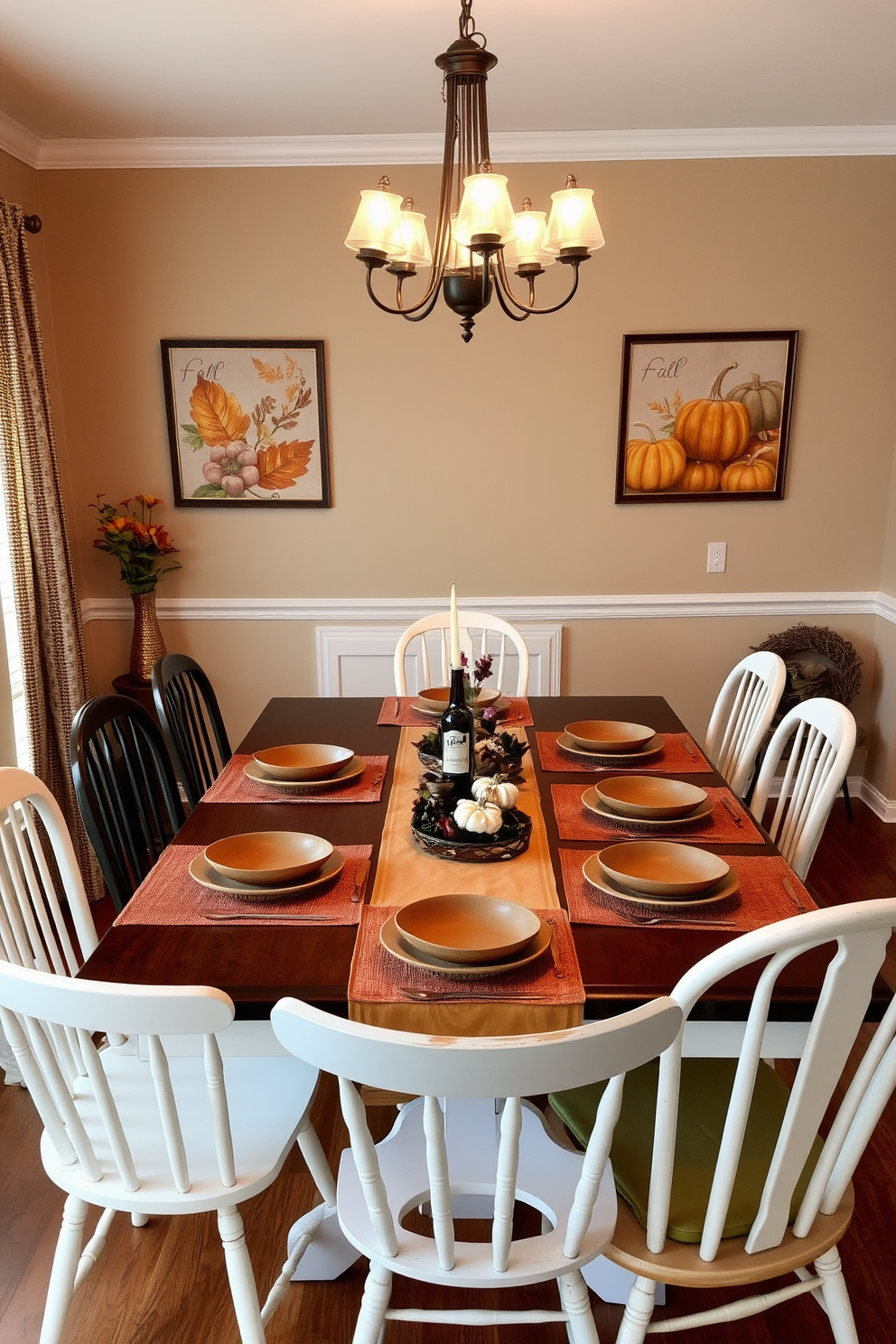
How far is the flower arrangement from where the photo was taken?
3.62m

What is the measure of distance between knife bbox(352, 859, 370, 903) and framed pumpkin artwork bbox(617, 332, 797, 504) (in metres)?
2.46

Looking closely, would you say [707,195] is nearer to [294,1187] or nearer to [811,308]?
[811,308]

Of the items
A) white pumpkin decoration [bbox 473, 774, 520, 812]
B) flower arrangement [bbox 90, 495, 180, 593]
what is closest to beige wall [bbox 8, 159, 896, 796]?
flower arrangement [bbox 90, 495, 180, 593]

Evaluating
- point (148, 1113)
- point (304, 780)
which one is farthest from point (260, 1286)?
point (304, 780)

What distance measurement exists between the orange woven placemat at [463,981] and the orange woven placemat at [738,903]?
0.11m

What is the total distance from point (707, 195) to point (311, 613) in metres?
2.22

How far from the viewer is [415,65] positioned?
2.79 metres

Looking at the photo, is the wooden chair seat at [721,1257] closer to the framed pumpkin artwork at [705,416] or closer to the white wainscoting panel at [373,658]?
the white wainscoting panel at [373,658]

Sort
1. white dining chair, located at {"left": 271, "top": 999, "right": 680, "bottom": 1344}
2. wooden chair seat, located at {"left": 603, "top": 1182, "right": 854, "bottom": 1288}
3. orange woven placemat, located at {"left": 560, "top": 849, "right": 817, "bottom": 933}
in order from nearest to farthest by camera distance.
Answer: white dining chair, located at {"left": 271, "top": 999, "right": 680, "bottom": 1344} → wooden chair seat, located at {"left": 603, "top": 1182, "right": 854, "bottom": 1288} → orange woven placemat, located at {"left": 560, "top": 849, "right": 817, "bottom": 933}

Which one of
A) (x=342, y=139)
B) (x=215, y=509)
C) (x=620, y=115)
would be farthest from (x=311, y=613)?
(x=620, y=115)

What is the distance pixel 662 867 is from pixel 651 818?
24 centimetres

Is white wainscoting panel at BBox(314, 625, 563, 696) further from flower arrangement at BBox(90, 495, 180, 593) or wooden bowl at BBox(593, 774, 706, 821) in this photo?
wooden bowl at BBox(593, 774, 706, 821)

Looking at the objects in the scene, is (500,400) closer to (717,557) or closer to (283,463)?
(283,463)

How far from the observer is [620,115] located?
131 inches
